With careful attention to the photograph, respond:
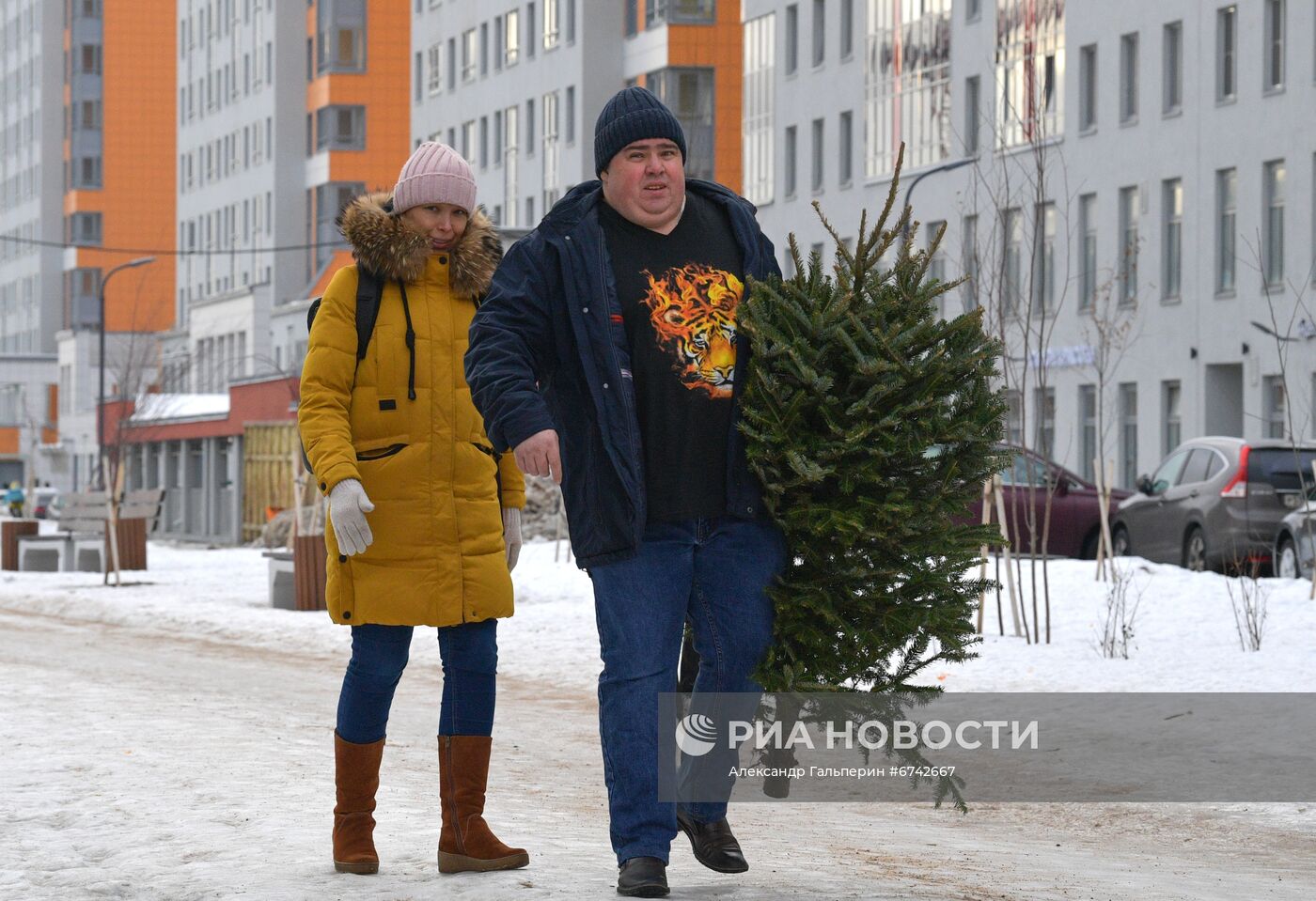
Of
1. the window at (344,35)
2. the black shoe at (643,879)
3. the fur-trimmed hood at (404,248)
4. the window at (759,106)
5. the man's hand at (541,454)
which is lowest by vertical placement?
the black shoe at (643,879)

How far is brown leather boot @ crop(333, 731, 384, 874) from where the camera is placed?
627 centimetres

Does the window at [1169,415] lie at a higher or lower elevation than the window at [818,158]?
lower

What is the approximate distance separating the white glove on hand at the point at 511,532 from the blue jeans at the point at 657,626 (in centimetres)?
73

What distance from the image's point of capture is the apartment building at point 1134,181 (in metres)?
38.4

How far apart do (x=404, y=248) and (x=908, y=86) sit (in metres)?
45.2

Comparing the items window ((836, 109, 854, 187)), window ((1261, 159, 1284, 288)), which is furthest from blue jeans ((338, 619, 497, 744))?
window ((836, 109, 854, 187))

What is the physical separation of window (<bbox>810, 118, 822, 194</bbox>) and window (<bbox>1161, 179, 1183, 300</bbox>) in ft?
43.8

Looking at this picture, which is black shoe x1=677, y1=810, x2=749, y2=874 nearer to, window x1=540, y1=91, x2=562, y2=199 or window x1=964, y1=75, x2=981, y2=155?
window x1=964, y1=75, x2=981, y2=155

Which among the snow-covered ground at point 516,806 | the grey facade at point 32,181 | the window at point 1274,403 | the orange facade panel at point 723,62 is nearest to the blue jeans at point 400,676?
the snow-covered ground at point 516,806

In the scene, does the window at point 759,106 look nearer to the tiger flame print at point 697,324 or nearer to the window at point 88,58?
the tiger flame print at point 697,324

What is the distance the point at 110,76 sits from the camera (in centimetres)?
10969

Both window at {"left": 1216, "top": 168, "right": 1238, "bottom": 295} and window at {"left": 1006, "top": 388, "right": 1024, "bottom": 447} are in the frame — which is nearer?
window at {"left": 1006, "top": 388, "right": 1024, "bottom": 447}

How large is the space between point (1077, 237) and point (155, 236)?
7340 centimetres

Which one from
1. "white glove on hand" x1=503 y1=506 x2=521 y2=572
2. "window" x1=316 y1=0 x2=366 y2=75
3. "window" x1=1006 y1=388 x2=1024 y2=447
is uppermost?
"window" x1=316 y1=0 x2=366 y2=75
